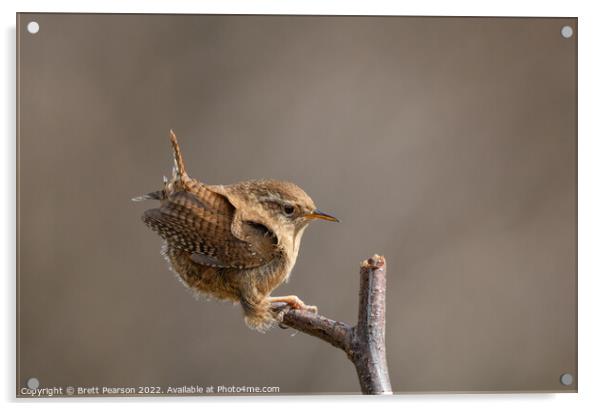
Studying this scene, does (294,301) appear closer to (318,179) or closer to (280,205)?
(280,205)

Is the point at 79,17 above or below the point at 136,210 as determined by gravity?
above

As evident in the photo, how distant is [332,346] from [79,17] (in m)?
1.71

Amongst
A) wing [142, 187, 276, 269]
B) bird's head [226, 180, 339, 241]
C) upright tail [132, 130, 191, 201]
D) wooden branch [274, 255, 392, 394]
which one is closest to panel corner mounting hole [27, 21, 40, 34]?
upright tail [132, 130, 191, 201]

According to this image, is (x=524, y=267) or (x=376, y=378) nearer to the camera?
(x=376, y=378)

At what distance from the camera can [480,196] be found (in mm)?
2758

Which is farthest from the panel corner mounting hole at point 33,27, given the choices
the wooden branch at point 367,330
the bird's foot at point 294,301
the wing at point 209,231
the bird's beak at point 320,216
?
the wooden branch at point 367,330

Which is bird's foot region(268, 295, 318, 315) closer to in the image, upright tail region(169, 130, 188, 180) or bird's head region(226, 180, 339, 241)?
bird's head region(226, 180, 339, 241)

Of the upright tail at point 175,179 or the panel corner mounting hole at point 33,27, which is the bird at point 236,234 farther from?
the panel corner mounting hole at point 33,27

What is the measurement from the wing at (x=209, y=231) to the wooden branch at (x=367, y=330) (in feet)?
1.09

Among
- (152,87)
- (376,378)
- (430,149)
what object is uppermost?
(152,87)

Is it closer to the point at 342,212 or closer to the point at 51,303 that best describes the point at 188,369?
the point at 51,303

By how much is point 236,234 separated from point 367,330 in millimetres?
623

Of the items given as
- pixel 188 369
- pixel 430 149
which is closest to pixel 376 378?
pixel 188 369

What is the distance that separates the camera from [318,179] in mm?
2697
